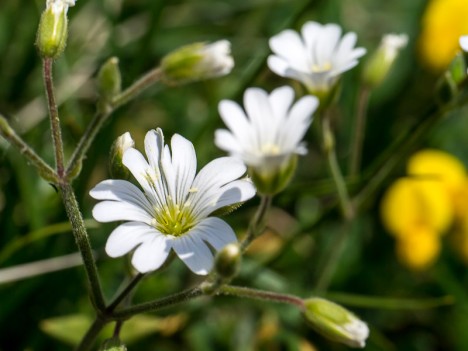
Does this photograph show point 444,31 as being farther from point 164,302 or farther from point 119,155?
point 164,302

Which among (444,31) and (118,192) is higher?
(118,192)

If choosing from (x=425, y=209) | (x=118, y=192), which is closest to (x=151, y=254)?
(x=118, y=192)

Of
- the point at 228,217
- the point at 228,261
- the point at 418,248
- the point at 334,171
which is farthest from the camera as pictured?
the point at 418,248

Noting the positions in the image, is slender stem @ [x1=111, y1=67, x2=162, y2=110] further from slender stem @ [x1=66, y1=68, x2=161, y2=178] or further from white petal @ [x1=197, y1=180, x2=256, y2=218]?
white petal @ [x1=197, y1=180, x2=256, y2=218]

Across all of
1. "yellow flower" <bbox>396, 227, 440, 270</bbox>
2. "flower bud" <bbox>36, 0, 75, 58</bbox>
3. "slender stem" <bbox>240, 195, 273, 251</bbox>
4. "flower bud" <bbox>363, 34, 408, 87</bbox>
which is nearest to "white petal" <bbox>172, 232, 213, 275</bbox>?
"slender stem" <bbox>240, 195, 273, 251</bbox>

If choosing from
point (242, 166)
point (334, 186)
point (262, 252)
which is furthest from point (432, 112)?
point (262, 252)

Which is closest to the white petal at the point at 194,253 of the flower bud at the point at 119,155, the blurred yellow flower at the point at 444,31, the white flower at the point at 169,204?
the white flower at the point at 169,204

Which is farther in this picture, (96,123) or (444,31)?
(444,31)
